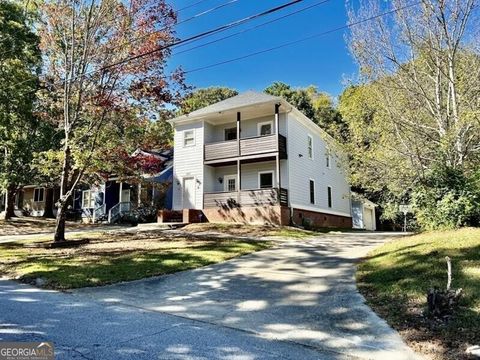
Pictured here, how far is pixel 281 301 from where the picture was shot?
7355 millimetres

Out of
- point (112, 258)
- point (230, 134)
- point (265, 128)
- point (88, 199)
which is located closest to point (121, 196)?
point (88, 199)

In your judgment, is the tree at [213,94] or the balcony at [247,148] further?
the tree at [213,94]

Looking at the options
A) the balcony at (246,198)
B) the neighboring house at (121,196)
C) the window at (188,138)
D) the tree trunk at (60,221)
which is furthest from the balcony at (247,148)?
the tree trunk at (60,221)

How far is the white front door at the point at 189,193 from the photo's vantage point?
940 inches

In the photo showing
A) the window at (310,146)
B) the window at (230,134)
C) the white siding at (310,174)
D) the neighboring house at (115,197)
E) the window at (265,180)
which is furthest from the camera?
the neighboring house at (115,197)

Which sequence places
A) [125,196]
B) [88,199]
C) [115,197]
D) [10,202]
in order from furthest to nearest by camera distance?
[88,199] → [115,197] → [10,202] → [125,196]

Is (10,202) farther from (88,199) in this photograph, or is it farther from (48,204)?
(88,199)

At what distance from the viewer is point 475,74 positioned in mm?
13109

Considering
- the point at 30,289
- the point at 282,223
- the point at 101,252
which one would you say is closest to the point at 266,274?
the point at 30,289

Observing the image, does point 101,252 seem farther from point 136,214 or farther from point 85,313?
point 136,214

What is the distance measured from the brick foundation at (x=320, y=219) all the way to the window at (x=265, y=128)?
4858 millimetres

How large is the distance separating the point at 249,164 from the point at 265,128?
7.65 feet

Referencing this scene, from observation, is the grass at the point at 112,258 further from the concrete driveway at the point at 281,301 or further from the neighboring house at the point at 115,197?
the neighboring house at the point at 115,197

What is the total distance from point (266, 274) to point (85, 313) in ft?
14.5
